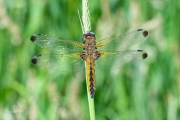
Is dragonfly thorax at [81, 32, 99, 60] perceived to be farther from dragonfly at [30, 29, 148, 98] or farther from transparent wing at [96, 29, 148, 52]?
transparent wing at [96, 29, 148, 52]

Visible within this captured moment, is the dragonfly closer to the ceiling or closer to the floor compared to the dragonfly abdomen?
closer to the ceiling

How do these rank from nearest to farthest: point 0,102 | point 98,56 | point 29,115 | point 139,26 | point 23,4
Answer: point 29,115 < point 98,56 < point 0,102 < point 139,26 < point 23,4

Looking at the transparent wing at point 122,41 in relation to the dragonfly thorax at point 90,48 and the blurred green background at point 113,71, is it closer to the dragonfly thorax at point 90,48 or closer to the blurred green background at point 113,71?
the dragonfly thorax at point 90,48

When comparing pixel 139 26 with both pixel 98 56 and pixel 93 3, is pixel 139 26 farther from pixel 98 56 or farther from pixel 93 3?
pixel 98 56

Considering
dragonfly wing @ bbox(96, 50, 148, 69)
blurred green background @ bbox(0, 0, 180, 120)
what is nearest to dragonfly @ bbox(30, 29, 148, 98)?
dragonfly wing @ bbox(96, 50, 148, 69)

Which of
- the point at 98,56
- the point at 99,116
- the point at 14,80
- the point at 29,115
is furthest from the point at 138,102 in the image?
the point at 29,115
